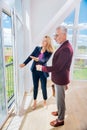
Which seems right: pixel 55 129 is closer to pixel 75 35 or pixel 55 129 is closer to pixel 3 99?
pixel 3 99

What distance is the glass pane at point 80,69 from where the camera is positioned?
577 cm

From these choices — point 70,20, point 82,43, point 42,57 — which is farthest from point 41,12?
point 42,57

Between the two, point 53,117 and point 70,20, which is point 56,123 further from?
point 70,20

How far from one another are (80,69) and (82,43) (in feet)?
3.31

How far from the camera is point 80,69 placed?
595 centimetres

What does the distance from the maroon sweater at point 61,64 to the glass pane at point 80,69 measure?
141 inches

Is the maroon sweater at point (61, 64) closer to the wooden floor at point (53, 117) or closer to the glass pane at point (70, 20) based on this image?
the wooden floor at point (53, 117)

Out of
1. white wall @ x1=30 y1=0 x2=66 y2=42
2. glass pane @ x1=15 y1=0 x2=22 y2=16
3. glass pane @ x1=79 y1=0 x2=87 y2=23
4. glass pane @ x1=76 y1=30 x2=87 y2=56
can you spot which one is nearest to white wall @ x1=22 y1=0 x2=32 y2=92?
glass pane @ x1=15 y1=0 x2=22 y2=16

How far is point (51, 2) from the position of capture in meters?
4.82

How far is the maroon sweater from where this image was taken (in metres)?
2.16

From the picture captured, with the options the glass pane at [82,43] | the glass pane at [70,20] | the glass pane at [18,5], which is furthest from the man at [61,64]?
the glass pane at [82,43]

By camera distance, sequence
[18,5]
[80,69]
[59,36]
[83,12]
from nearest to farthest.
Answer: [59,36] < [18,5] < [83,12] < [80,69]

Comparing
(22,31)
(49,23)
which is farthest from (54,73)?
(49,23)

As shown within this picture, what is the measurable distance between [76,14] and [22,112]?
12.0ft
